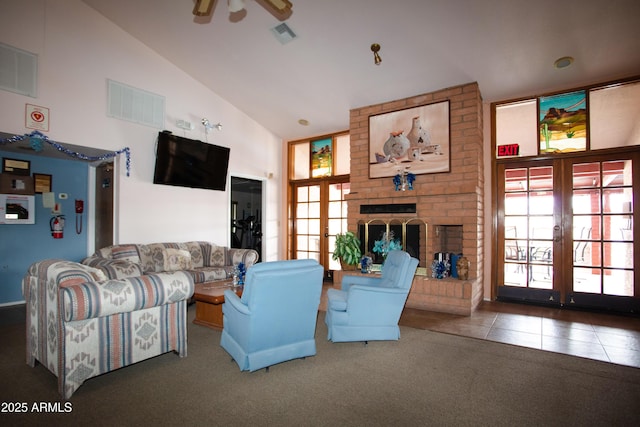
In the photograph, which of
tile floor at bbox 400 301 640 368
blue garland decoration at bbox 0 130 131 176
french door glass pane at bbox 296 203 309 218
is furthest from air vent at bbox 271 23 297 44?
tile floor at bbox 400 301 640 368

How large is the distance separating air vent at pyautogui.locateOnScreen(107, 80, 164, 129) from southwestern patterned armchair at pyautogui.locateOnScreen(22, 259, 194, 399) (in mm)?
2898

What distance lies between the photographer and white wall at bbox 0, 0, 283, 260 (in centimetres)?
402

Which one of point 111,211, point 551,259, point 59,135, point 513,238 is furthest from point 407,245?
point 59,135

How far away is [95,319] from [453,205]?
4.22 m

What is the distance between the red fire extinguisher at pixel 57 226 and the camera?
491cm

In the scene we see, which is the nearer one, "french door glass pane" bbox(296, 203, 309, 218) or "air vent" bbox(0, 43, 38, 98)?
"air vent" bbox(0, 43, 38, 98)

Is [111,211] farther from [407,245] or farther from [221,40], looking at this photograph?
[407,245]

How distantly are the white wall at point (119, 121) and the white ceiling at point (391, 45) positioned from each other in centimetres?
32

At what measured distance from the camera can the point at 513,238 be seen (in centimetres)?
488

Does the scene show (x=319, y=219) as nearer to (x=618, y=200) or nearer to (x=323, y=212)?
(x=323, y=212)

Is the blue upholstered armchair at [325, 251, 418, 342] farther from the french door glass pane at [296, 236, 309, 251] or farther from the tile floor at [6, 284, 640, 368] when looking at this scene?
the french door glass pane at [296, 236, 309, 251]

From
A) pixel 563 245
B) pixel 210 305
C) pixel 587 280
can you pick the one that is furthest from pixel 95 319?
pixel 587 280

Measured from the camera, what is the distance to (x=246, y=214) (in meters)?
7.95

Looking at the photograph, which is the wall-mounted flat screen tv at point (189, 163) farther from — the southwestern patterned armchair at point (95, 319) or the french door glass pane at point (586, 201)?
the french door glass pane at point (586, 201)
